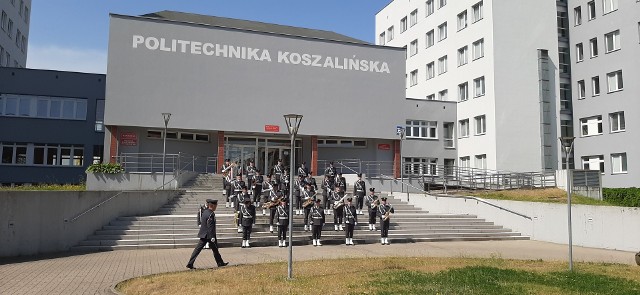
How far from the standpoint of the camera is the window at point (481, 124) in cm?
3956

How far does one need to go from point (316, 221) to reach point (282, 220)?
1208 mm

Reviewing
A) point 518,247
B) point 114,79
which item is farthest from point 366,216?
point 114,79

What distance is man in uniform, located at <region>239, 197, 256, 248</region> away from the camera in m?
17.2

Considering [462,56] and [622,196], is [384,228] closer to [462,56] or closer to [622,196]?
[622,196]

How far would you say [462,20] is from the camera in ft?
143

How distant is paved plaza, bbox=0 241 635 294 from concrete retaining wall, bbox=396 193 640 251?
762 mm

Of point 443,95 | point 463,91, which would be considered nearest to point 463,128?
point 463,91

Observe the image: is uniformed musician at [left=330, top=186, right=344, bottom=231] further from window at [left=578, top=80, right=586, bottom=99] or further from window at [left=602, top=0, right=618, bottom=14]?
window at [left=602, top=0, right=618, bottom=14]

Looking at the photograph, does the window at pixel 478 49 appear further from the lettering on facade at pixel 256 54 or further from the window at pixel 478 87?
the lettering on facade at pixel 256 54

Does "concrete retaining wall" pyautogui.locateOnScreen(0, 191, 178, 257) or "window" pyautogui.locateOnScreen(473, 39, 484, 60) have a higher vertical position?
"window" pyautogui.locateOnScreen(473, 39, 484, 60)

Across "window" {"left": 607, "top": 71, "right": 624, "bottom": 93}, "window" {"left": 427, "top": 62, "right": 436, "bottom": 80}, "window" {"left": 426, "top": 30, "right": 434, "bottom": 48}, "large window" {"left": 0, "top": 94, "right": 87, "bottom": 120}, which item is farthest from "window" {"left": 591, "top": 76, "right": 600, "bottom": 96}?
"large window" {"left": 0, "top": 94, "right": 87, "bottom": 120}

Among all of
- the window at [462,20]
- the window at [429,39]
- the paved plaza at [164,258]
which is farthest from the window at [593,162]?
the paved plaza at [164,258]

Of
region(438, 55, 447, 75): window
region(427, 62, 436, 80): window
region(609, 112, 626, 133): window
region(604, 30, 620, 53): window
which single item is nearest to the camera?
region(609, 112, 626, 133): window

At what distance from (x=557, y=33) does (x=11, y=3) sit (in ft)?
158
